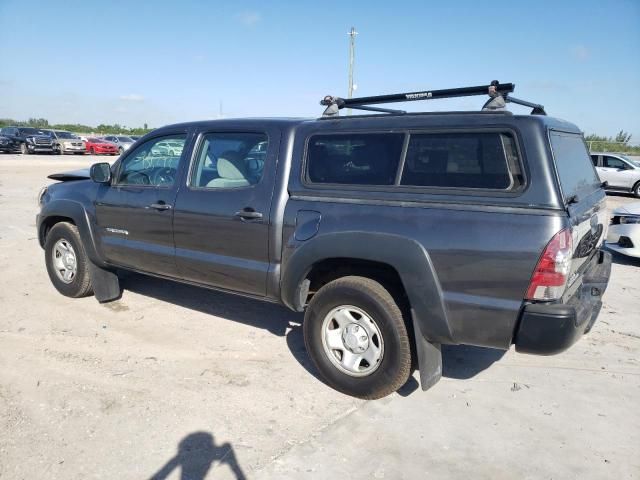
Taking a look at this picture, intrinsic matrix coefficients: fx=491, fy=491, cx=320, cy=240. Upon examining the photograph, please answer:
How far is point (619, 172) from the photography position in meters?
17.3

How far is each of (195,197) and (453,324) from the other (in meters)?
2.22

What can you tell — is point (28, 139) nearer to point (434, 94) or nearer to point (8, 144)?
point (8, 144)

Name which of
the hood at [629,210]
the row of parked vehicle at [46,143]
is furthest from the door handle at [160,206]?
the row of parked vehicle at [46,143]

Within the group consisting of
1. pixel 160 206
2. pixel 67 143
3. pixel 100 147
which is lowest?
pixel 160 206

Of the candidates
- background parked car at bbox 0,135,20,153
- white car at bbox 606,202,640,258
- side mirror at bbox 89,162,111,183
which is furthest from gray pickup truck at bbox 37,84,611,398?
background parked car at bbox 0,135,20,153

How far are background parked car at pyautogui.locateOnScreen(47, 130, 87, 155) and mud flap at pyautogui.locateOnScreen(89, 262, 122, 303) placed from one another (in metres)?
30.4

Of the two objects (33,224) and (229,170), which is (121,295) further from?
(33,224)

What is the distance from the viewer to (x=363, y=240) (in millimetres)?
3033

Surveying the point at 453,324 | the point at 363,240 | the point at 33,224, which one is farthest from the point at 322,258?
the point at 33,224

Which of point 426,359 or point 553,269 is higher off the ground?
point 553,269

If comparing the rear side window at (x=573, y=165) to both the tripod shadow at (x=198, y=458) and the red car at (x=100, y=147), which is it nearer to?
the tripod shadow at (x=198, y=458)

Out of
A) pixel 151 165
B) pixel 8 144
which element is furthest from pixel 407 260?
pixel 8 144

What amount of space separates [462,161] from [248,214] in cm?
154

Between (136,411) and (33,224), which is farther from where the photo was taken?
(33,224)
